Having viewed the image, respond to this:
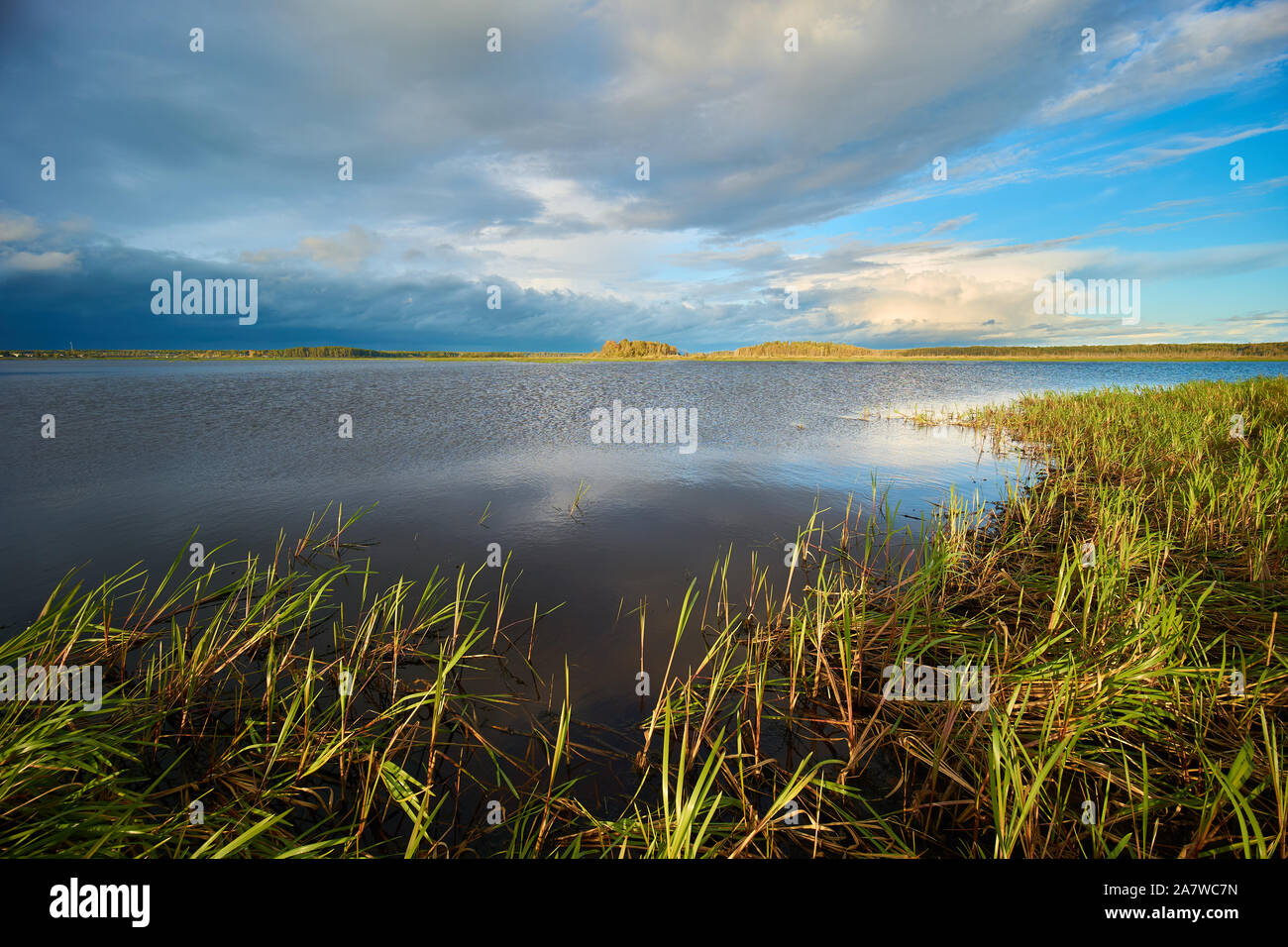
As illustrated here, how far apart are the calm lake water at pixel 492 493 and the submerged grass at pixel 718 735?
0.83 meters

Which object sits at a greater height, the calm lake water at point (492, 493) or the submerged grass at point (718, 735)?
the calm lake water at point (492, 493)

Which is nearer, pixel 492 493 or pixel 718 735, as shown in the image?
pixel 718 735

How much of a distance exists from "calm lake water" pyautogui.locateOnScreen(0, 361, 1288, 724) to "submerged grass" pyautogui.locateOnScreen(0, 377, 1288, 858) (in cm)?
83

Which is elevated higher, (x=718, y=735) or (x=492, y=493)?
(x=492, y=493)

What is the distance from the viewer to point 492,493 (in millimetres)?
10719

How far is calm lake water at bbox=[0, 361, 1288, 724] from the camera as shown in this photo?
21.4ft

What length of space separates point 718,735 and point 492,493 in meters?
8.17

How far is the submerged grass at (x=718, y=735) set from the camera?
2762mm

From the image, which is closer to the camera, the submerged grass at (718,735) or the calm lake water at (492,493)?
the submerged grass at (718,735)

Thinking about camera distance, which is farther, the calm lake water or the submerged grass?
the calm lake water

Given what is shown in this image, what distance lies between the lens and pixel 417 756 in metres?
3.79

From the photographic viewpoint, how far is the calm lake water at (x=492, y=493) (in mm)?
6516
